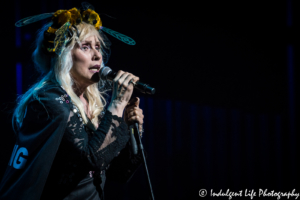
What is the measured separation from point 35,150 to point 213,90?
72.0 inches

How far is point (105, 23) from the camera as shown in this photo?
2.03m

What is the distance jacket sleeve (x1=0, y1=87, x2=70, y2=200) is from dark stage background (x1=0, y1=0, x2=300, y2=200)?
1.16 meters

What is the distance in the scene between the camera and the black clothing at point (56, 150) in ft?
3.00

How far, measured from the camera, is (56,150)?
0.94 meters

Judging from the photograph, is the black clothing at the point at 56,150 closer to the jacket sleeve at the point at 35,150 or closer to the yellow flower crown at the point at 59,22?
the jacket sleeve at the point at 35,150

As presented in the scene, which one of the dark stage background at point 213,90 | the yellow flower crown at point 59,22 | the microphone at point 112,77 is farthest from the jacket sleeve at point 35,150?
the dark stage background at point 213,90

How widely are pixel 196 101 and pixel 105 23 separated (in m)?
1.03

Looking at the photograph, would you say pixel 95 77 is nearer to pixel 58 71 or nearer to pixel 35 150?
pixel 58 71

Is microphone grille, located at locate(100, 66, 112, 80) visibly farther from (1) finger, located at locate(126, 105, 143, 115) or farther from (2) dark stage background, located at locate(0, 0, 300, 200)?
(2) dark stage background, located at locate(0, 0, 300, 200)

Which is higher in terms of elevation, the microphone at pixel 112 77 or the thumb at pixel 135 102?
the microphone at pixel 112 77

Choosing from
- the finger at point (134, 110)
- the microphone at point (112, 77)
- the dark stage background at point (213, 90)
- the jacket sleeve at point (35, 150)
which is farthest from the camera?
the dark stage background at point (213, 90)

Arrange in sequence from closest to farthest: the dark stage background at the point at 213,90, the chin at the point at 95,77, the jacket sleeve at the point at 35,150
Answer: the jacket sleeve at the point at 35,150, the chin at the point at 95,77, the dark stage background at the point at 213,90

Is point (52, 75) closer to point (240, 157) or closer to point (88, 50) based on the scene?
point (88, 50)

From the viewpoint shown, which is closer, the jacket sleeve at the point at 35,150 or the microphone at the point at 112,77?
the jacket sleeve at the point at 35,150
